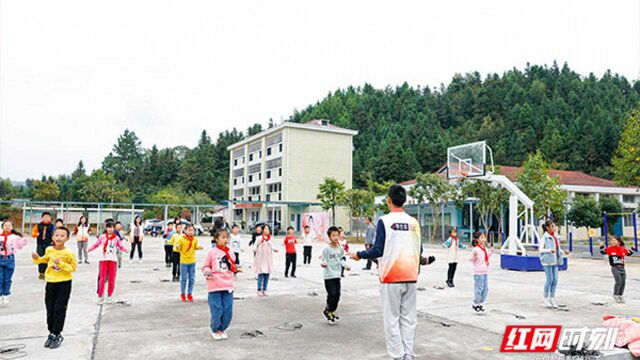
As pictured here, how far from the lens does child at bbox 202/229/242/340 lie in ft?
19.9

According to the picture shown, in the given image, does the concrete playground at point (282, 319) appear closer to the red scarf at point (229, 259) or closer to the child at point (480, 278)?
the child at point (480, 278)

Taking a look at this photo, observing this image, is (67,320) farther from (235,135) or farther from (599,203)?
(235,135)

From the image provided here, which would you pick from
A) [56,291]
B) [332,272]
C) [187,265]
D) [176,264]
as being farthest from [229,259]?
[176,264]

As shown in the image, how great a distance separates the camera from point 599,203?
38.5m

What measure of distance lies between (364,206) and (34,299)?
31972 millimetres

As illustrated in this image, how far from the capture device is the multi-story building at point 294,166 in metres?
54.2

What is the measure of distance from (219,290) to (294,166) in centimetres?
4855

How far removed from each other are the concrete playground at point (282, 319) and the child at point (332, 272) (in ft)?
0.63

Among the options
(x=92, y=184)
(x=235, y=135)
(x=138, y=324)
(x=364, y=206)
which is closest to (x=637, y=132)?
(x=364, y=206)

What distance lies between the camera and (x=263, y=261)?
958 centimetres

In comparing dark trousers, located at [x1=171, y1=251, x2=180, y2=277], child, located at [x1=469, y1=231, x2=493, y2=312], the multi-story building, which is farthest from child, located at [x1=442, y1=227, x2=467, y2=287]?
the multi-story building

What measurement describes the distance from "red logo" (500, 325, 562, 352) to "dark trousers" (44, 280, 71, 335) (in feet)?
17.4

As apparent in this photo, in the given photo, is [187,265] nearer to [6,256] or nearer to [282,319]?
[282,319]

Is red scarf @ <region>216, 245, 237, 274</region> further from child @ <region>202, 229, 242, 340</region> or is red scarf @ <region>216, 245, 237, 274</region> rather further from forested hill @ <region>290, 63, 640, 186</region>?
forested hill @ <region>290, 63, 640, 186</region>
